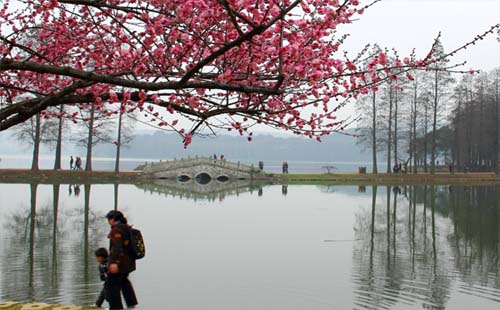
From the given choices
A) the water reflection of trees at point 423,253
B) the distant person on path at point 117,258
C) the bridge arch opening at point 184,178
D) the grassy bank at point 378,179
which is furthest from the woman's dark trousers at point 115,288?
the bridge arch opening at point 184,178

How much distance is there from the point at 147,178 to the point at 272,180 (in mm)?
11608

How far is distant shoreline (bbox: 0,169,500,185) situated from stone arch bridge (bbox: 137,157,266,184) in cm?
172

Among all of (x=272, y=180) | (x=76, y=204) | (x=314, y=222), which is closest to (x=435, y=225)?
(x=314, y=222)

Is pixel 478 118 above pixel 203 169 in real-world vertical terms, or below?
above

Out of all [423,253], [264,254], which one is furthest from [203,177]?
[264,254]

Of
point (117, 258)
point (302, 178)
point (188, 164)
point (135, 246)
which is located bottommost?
point (117, 258)

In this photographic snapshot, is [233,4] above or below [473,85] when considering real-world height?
below

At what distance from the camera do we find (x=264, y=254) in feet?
55.2

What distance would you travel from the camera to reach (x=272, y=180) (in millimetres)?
56531

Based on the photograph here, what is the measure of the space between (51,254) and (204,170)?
42494 mm

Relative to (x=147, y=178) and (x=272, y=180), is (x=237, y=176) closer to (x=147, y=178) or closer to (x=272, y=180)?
(x=272, y=180)

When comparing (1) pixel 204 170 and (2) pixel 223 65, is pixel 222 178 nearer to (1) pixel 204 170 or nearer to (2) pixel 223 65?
(1) pixel 204 170

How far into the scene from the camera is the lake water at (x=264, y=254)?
473 inches

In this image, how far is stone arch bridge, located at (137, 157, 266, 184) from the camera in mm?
56406
